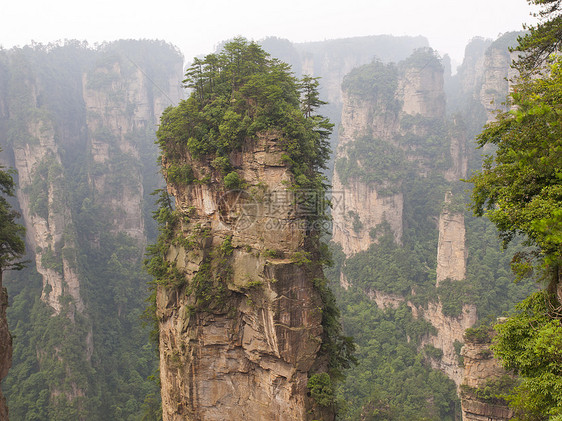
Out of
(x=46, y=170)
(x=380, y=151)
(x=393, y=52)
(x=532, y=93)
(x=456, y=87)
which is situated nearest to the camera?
(x=532, y=93)

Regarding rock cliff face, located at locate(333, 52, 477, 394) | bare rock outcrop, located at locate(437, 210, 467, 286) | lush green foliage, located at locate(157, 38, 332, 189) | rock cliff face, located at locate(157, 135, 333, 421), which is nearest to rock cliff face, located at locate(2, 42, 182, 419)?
rock cliff face, located at locate(157, 135, 333, 421)

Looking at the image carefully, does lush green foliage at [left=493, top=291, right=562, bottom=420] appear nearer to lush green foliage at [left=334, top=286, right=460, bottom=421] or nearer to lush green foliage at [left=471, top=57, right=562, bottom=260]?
lush green foliage at [left=471, top=57, right=562, bottom=260]

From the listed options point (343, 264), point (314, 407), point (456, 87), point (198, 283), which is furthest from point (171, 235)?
point (456, 87)

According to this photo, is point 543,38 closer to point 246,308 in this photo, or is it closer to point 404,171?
point 246,308

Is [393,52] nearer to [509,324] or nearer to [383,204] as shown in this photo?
[383,204]

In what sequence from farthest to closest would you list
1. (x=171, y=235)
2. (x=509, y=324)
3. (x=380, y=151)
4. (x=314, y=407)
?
(x=380, y=151), (x=171, y=235), (x=314, y=407), (x=509, y=324)

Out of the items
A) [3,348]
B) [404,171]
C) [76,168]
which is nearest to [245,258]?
[3,348]

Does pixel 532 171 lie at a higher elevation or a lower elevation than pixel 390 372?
higher
